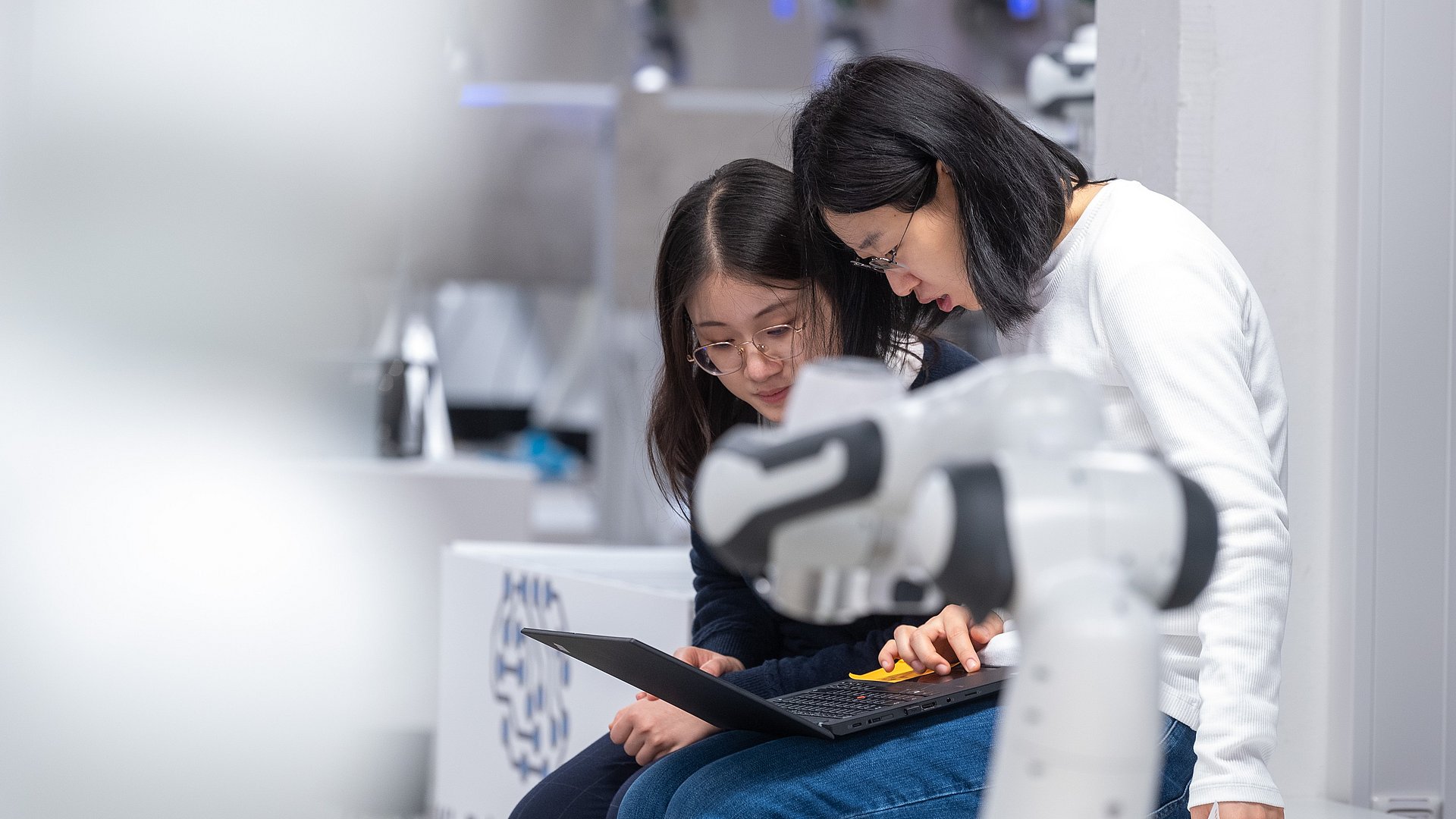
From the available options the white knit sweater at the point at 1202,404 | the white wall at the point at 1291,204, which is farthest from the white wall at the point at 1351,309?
the white knit sweater at the point at 1202,404

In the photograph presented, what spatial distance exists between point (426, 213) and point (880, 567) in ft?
16.5

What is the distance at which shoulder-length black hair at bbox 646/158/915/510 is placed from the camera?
3.83 ft

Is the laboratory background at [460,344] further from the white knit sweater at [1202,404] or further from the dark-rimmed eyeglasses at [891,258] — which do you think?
the white knit sweater at [1202,404]

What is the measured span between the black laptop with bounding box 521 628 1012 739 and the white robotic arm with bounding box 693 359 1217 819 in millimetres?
385

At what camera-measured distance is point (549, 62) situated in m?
5.07

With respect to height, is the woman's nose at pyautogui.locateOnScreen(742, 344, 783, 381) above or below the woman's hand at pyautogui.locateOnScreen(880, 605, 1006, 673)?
above

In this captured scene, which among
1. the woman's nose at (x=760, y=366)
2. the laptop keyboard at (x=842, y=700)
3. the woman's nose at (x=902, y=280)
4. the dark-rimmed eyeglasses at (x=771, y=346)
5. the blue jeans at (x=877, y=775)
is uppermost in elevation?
the woman's nose at (x=902, y=280)

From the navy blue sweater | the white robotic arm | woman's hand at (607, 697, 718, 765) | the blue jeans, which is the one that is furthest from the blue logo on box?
the white robotic arm

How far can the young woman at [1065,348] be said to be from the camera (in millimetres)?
791

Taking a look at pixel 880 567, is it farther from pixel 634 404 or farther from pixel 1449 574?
pixel 634 404

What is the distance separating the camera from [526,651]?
1705 millimetres

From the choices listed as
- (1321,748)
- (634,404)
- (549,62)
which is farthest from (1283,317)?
(549,62)

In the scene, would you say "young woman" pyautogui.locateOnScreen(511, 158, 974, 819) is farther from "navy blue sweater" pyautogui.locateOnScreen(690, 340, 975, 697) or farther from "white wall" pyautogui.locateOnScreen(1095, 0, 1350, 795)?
"white wall" pyautogui.locateOnScreen(1095, 0, 1350, 795)

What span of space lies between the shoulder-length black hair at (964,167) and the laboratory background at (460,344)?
0.03 meters
